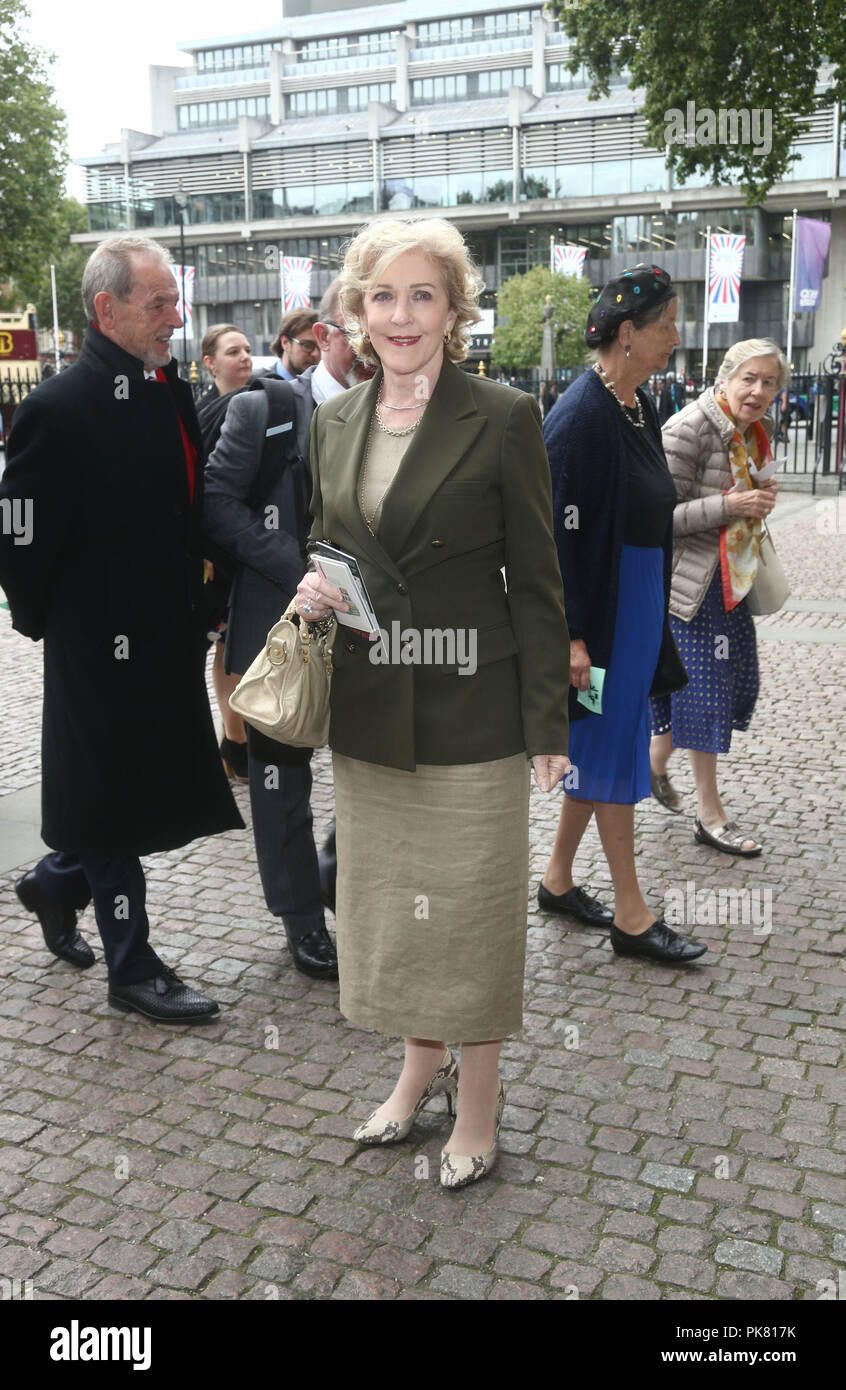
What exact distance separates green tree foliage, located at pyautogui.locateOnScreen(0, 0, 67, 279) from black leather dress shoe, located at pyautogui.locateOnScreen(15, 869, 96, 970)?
42500 mm

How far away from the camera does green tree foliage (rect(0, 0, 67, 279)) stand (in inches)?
1644

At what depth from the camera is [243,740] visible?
677cm

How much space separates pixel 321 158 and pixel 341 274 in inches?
3016

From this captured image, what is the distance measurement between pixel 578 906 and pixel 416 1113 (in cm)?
163

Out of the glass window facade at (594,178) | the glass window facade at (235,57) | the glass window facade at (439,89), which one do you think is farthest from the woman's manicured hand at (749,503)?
the glass window facade at (235,57)

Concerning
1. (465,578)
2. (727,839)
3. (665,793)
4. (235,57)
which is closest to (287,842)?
(465,578)

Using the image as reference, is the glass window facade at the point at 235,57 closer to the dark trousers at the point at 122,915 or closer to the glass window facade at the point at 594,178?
the glass window facade at the point at 594,178

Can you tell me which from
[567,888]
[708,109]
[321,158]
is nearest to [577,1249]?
[567,888]

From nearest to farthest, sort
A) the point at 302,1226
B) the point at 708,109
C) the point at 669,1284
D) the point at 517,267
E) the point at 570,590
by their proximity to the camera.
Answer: the point at 669,1284 → the point at 302,1226 → the point at 570,590 → the point at 708,109 → the point at 517,267

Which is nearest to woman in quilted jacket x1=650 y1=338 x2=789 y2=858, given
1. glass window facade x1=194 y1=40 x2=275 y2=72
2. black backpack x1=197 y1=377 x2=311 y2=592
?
black backpack x1=197 y1=377 x2=311 y2=592

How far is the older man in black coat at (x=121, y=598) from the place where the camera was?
379 centimetres

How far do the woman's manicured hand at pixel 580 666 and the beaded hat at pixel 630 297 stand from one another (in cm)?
102

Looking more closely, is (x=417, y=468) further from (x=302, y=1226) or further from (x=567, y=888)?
(x=567, y=888)

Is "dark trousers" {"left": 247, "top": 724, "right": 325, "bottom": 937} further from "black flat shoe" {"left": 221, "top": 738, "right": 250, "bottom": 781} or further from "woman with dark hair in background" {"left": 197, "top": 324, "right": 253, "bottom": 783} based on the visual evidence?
"black flat shoe" {"left": 221, "top": 738, "right": 250, "bottom": 781}
